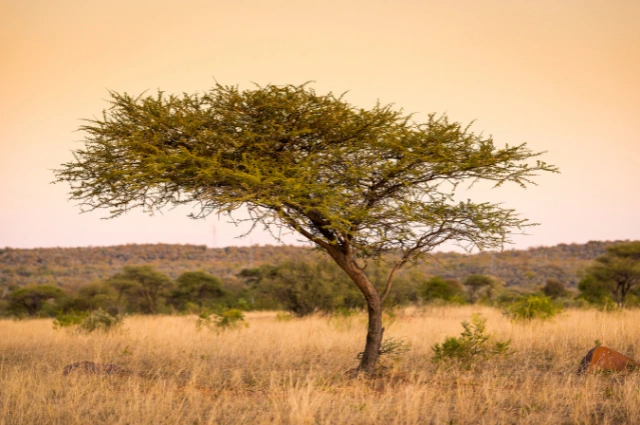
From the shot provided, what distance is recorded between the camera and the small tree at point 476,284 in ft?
144

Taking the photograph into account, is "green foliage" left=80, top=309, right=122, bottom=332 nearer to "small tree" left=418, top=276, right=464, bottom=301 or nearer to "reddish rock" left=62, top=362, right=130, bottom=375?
"reddish rock" left=62, top=362, right=130, bottom=375

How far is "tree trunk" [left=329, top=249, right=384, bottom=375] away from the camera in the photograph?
10.2 metres

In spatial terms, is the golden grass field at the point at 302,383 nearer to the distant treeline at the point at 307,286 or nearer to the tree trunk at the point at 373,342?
the tree trunk at the point at 373,342

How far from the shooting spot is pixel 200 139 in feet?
31.0

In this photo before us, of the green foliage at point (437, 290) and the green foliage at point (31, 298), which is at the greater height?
the green foliage at point (437, 290)

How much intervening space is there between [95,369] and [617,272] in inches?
1205

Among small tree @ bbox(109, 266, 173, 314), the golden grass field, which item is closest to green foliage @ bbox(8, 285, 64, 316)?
Result: small tree @ bbox(109, 266, 173, 314)

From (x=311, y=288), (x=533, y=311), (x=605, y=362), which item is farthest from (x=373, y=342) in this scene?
(x=311, y=288)

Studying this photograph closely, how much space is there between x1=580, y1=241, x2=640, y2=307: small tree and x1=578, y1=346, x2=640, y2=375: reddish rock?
24315 millimetres

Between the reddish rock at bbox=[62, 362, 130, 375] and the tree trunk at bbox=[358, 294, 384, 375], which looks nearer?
the reddish rock at bbox=[62, 362, 130, 375]

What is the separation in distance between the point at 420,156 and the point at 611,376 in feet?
16.4

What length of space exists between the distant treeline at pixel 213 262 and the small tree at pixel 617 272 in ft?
73.2

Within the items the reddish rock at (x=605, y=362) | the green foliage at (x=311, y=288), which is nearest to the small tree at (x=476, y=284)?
the green foliage at (x=311, y=288)

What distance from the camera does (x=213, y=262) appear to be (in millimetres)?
81000
